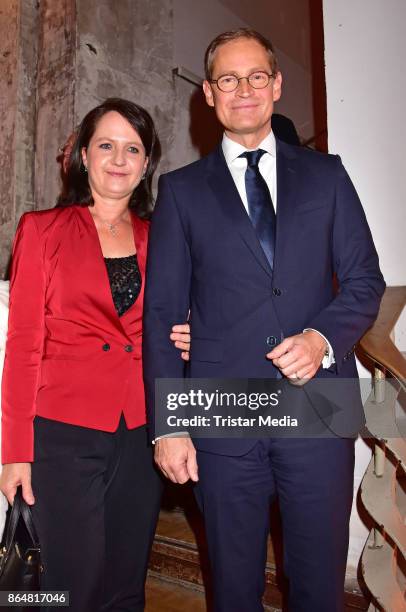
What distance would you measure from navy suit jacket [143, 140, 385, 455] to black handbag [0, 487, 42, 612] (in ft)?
1.66

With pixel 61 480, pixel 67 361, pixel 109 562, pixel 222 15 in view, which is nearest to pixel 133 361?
pixel 67 361

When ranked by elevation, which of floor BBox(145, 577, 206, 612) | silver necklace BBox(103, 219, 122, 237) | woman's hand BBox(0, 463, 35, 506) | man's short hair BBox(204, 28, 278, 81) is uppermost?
man's short hair BBox(204, 28, 278, 81)

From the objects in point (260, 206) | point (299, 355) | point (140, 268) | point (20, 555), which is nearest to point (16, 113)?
point (140, 268)

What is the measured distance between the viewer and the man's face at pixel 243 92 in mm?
1456

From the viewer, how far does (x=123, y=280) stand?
1772mm

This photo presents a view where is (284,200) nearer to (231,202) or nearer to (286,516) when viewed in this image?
(231,202)

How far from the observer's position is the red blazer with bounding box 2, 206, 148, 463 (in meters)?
1.60

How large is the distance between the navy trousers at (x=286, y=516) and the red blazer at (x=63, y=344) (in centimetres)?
39

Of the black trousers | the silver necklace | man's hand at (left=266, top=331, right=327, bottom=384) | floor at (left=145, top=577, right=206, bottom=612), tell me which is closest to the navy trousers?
man's hand at (left=266, top=331, right=327, bottom=384)

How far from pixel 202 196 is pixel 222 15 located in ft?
19.8

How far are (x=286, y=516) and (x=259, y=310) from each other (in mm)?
568

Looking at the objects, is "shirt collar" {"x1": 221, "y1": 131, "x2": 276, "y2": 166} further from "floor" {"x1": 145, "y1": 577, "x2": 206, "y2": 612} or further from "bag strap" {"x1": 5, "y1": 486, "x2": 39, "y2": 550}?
"floor" {"x1": 145, "y1": 577, "x2": 206, "y2": 612}

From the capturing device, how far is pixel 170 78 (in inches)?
194

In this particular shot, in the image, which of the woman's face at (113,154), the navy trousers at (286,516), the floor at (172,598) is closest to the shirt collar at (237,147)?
the woman's face at (113,154)
